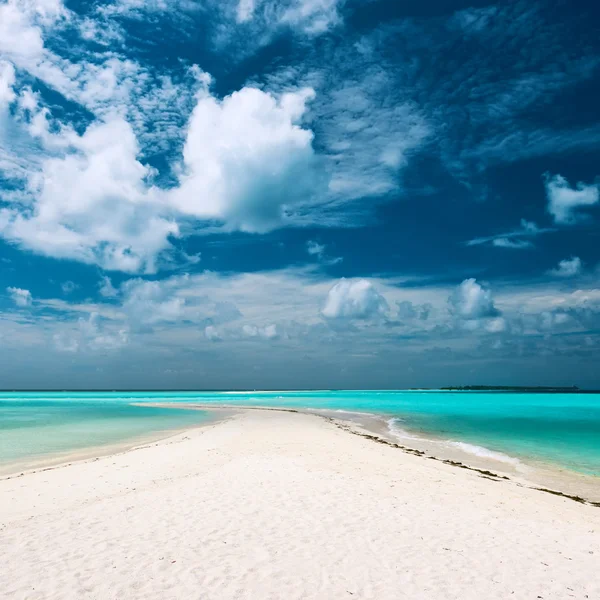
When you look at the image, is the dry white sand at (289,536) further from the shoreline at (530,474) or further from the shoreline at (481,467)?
the shoreline at (481,467)

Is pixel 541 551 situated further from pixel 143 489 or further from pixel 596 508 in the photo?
pixel 143 489

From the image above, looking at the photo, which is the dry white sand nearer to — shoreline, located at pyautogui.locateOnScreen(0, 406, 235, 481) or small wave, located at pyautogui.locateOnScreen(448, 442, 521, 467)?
shoreline, located at pyautogui.locateOnScreen(0, 406, 235, 481)

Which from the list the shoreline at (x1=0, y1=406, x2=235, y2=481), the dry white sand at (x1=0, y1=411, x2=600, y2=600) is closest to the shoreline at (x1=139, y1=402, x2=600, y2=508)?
the dry white sand at (x1=0, y1=411, x2=600, y2=600)

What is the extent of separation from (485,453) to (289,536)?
21.9 meters

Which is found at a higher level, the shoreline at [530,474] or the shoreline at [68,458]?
the shoreline at [68,458]

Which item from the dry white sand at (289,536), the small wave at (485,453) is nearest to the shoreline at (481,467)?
the small wave at (485,453)

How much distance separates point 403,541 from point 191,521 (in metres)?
5.44

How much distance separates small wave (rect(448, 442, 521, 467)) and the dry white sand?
27.9ft

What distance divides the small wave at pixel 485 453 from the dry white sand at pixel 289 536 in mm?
8512

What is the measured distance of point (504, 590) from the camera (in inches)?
332

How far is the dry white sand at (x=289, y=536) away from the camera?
8414mm

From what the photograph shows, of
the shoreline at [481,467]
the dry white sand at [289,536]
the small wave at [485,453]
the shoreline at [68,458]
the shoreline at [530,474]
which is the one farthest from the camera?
the small wave at [485,453]

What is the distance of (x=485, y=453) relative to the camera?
2859cm

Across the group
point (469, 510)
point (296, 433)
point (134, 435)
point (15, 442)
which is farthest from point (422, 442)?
point (15, 442)
